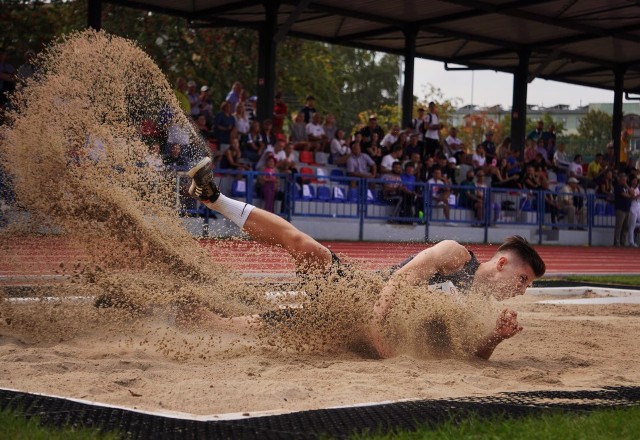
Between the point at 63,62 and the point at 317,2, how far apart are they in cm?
1702

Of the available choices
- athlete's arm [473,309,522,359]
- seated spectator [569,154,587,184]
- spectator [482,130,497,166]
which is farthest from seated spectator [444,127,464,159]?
athlete's arm [473,309,522,359]

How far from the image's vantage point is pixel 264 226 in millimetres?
6996

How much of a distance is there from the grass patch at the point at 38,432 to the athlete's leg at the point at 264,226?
301cm

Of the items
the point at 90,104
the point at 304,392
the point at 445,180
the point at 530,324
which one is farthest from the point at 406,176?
the point at 304,392

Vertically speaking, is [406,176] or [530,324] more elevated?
[406,176]

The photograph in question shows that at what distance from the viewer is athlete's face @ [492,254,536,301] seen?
→ 6.37m

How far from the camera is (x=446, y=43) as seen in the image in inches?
1159

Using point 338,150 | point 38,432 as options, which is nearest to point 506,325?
point 38,432

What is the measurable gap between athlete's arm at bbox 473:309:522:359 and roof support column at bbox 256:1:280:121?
17.7m

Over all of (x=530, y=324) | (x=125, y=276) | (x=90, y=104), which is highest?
(x=90, y=104)

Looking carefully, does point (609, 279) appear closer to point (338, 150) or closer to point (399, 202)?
point (399, 202)

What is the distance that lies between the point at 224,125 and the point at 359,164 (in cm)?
383

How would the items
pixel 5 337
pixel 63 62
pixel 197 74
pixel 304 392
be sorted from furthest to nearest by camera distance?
pixel 197 74
pixel 63 62
pixel 5 337
pixel 304 392

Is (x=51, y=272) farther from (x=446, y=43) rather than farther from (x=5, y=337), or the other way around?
(x=446, y=43)
